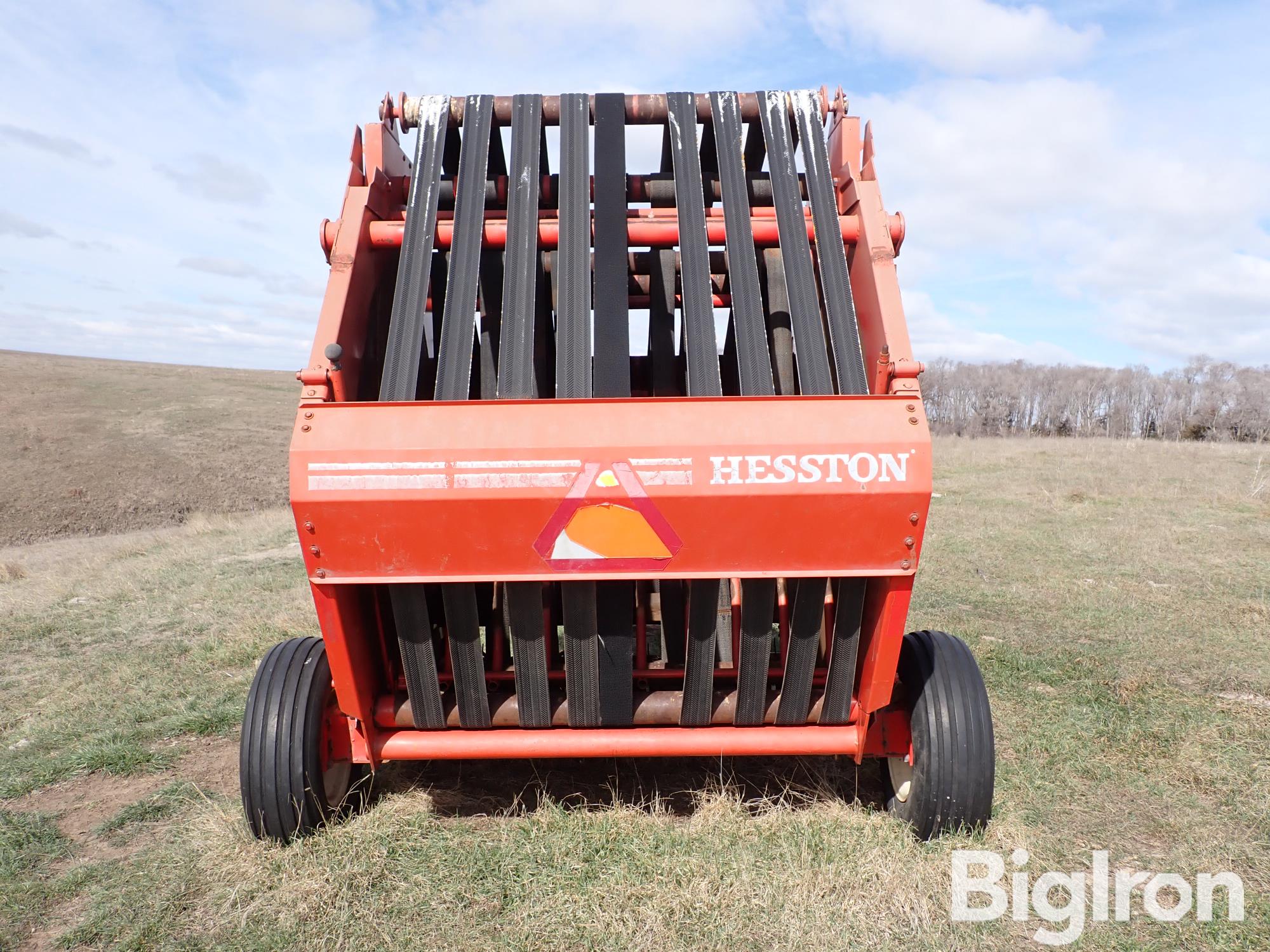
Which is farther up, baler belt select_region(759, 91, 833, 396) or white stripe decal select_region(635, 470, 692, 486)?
baler belt select_region(759, 91, 833, 396)

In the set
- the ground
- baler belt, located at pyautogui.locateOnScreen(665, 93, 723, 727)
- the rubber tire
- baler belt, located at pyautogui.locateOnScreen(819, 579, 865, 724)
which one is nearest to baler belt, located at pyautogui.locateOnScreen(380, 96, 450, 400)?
baler belt, located at pyautogui.locateOnScreen(665, 93, 723, 727)

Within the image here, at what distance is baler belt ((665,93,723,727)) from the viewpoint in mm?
3178

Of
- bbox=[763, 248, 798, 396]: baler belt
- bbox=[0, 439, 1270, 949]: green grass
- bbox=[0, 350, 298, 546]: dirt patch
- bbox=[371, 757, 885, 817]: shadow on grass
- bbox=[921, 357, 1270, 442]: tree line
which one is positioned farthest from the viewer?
bbox=[921, 357, 1270, 442]: tree line

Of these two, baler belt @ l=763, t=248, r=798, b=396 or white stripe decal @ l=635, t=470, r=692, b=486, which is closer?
white stripe decal @ l=635, t=470, r=692, b=486

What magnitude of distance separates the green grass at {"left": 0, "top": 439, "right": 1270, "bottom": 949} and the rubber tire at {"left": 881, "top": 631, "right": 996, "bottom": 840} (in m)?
0.15

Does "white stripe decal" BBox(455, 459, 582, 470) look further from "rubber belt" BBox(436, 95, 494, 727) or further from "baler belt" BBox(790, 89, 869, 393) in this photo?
"baler belt" BBox(790, 89, 869, 393)

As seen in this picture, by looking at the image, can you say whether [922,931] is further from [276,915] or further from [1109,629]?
[1109,629]

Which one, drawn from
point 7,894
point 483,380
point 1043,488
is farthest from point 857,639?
point 1043,488

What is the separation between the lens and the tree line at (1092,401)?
42812 millimetres

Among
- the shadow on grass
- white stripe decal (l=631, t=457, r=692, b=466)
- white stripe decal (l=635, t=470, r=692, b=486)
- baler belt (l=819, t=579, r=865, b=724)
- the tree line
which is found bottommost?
the tree line

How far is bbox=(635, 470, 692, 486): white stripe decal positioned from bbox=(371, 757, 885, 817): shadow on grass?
5.77ft

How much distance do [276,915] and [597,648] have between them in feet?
5.10

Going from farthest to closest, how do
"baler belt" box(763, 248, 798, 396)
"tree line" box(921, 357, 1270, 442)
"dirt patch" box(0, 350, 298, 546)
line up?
"tree line" box(921, 357, 1270, 442), "dirt patch" box(0, 350, 298, 546), "baler belt" box(763, 248, 798, 396)

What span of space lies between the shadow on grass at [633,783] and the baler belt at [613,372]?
78 centimetres
